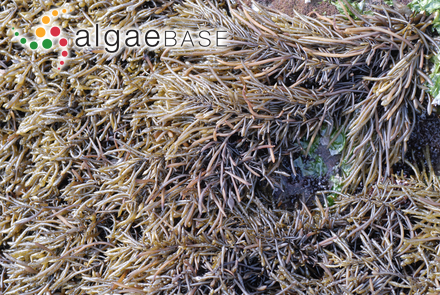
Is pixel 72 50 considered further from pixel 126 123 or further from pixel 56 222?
pixel 56 222

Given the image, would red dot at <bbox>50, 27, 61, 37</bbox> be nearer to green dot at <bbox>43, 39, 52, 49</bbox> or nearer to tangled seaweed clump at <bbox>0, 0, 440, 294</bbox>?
green dot at <bbox>43, 39, 52, 49</bbox>

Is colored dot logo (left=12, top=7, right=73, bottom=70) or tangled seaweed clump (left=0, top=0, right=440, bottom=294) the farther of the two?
colored dot logo (left=12, top=7, right=73, bottom=70)

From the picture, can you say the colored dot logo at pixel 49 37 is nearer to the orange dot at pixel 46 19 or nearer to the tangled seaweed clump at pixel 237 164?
the orange dot at pixel 46 19

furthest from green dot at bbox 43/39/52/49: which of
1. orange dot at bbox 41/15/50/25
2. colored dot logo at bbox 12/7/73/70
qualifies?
orange dot at bbox 41/15/50/25

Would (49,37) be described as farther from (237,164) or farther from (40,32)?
(237,164)

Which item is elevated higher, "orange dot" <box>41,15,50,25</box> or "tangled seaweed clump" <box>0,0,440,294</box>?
"orange dot" <box>41,15,50,25</box>

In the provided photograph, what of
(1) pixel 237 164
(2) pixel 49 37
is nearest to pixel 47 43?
(2) pixel 49 37

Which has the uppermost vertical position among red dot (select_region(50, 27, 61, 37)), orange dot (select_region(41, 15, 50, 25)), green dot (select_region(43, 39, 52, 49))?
orange dot (select_region(41, 15, 50, 25))
